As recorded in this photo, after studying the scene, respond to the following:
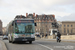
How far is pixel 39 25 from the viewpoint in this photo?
14762 centimetres

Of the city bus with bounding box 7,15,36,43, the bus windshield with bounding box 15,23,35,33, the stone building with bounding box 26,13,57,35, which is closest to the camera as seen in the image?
the city bus with bounding box 7,15,36,43

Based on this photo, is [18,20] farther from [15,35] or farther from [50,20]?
[50,20]

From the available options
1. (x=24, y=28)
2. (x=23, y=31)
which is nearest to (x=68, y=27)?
(x=24, y=28)

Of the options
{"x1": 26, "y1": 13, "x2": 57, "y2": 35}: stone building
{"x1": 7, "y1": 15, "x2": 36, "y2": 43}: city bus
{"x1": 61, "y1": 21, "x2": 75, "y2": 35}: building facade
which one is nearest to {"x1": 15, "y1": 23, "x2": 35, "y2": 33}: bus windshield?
{"x1": 7, "y1": 15, "x2": 36, "y2": 43}: city bus

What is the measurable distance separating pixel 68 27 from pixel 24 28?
12319cm

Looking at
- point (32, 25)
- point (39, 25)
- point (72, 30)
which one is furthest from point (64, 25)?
point (32, 25)

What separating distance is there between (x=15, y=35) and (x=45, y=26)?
4879 inches

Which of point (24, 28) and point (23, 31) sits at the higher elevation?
point (24, 28)

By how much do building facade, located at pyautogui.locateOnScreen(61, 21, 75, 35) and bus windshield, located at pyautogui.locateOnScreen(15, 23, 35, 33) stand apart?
392 feet

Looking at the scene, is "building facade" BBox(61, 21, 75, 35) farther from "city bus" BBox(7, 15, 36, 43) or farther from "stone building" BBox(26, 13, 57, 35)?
"city bus" BBox(7, 15, 36, 43)

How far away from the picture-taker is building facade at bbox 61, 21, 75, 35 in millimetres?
141875

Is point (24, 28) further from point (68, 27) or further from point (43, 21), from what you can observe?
point (43, 21)

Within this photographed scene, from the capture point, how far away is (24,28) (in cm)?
2325

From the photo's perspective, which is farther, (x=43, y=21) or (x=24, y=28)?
(x=43, y=21)
